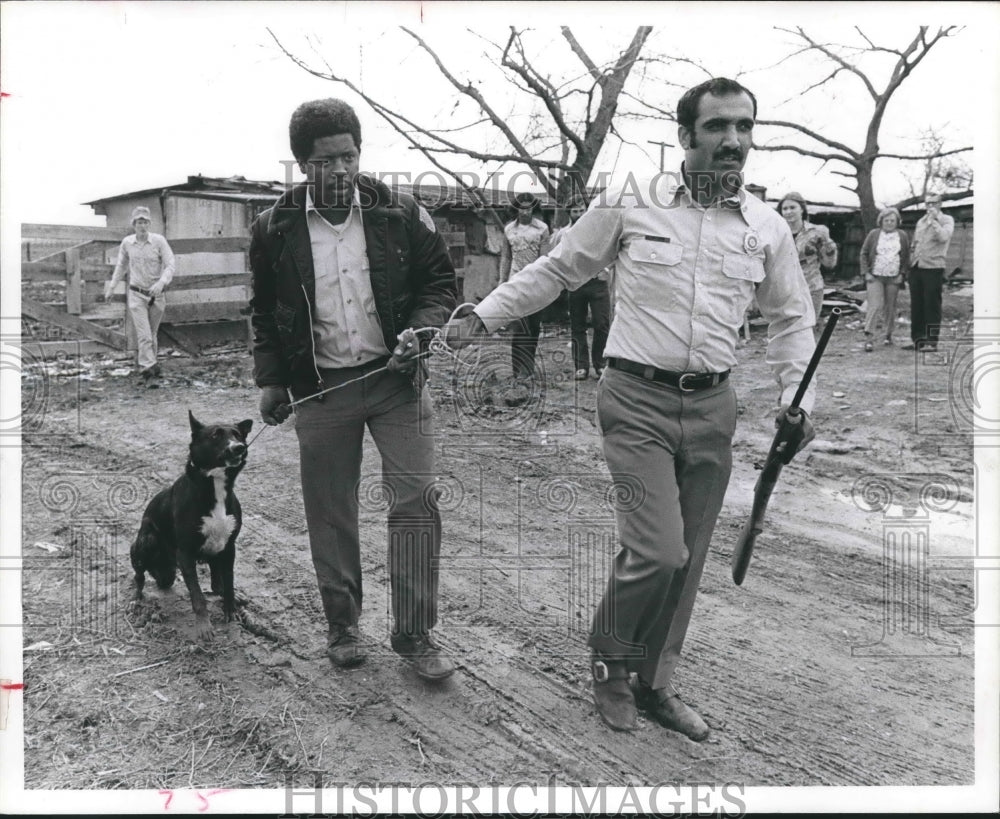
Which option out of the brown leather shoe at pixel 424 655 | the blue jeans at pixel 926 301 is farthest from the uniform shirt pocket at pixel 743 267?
the blue jeans at pixel 926 301

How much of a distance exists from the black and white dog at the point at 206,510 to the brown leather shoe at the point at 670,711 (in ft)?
6.28

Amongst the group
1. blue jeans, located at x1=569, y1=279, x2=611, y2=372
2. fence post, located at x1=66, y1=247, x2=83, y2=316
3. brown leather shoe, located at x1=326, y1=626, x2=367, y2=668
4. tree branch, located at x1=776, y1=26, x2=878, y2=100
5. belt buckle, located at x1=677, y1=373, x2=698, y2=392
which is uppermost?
tree branch, located at x1=776, y1=26, x2=878, y2=100

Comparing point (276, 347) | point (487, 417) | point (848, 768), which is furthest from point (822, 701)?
point (487, 417)

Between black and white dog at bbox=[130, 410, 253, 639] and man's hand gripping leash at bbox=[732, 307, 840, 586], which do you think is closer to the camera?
man's hand gripping leash at bbox=[732, 307, 840, 586]

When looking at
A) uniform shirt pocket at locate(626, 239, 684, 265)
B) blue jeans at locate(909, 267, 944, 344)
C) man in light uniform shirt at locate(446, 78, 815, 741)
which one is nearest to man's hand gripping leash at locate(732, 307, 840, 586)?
man in light uniform shirt at locate(446, 78, 815, 741)

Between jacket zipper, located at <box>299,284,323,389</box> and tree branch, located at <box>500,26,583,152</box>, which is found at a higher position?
tree branch, located at <box>500,26,583,152</box>

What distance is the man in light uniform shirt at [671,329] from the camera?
3395 millimetres

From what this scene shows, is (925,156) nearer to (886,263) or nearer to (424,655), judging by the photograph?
(886,263)

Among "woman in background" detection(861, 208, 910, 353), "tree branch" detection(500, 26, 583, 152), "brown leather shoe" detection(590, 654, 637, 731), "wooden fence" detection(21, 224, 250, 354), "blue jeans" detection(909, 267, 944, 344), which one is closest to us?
"brown leather shoe" detection(590, 654, 637, 731)

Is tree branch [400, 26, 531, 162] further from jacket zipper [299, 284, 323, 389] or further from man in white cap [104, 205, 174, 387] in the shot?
man in white cap [104, 205, 174, 387]

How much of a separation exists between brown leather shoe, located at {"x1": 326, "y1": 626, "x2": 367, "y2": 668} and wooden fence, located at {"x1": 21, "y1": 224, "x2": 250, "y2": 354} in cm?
604

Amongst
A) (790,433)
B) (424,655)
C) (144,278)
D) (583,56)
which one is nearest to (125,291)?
(144,278)

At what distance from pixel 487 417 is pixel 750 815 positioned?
16.8ft

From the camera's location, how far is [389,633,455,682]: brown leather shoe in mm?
3861
